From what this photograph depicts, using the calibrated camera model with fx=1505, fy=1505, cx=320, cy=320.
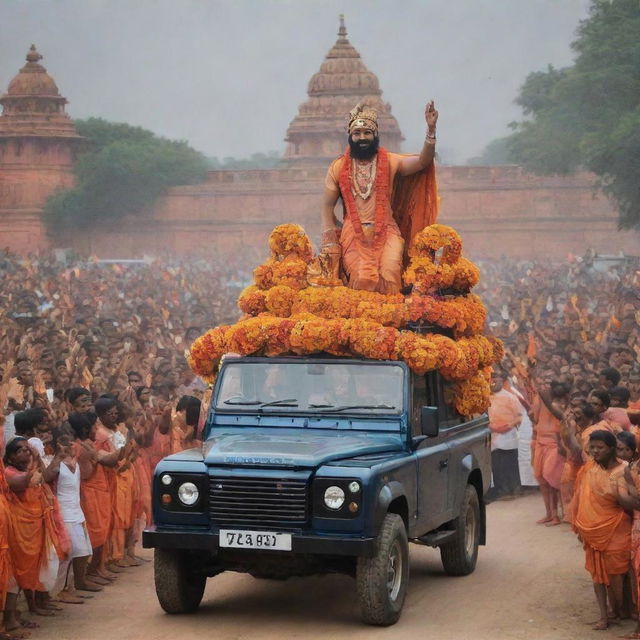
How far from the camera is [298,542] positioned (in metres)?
8.52

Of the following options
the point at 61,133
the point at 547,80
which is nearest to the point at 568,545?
the point at 547,80

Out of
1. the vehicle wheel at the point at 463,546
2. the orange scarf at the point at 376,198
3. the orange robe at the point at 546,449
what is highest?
the orange scarf at the point at 376,198

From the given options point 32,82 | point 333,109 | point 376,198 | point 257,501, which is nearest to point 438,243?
point 376,198

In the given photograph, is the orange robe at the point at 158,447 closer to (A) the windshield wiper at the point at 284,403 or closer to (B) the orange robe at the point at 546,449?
(A) the windshield wiper at the point at 284,403

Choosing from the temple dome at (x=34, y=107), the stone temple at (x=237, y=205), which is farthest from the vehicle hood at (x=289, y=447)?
the temple dome at (x=34, y=107)

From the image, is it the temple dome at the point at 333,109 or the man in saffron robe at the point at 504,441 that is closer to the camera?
the man in saffron robe at the point at 504,441

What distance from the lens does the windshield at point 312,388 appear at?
948 centimetres

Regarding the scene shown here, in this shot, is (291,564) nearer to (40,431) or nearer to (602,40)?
(40,431)

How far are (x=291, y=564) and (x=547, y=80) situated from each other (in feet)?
164

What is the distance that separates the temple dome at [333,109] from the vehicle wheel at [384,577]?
67.4 metres

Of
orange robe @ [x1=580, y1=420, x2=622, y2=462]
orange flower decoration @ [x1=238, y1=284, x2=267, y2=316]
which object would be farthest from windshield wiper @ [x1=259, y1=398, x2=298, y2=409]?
orange robe @ [x1=580, y1=420, x2=622, y2=462]

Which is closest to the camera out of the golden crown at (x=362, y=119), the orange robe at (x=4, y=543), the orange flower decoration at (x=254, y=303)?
the orange robe at (x=4, y=543)

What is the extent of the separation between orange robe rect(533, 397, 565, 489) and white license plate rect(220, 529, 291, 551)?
5.46m

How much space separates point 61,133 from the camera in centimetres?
6856
